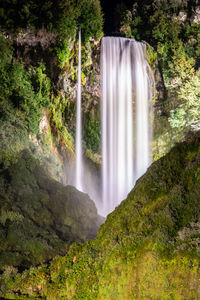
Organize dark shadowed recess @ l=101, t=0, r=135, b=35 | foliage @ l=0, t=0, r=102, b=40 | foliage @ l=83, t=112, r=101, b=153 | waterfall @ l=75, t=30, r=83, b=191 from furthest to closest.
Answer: dark shadowed recess @ l=101, t=0, r=135, b=35 < foliage @ l=83, t=112, r=101, b=153 < waterfall @ l=75, t=30, r=83, b=191 < foliage @ l=0, t=0, r=102, b=40

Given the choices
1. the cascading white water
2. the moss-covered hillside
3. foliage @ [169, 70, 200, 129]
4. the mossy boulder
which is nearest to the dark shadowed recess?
the cascading white water

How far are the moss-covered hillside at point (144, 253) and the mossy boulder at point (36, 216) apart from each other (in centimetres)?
101

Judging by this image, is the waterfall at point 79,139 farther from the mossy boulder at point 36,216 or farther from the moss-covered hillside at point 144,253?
the moss-covered hillside at point 144,253

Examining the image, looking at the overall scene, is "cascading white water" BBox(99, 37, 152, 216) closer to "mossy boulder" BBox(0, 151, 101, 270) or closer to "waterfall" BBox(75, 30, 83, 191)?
"waterfall" BBox(75, 30, 83, 191)

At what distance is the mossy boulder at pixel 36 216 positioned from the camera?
17.3 ft

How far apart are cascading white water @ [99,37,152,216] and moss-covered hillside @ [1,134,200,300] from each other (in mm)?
11576

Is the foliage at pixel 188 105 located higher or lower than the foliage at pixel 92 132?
higher

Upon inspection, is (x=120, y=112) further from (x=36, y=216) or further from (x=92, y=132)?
(x=36, y=216)

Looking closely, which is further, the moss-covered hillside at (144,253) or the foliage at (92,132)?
the foliage at (92,132)

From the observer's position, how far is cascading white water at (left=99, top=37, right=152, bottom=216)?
52.7 ft

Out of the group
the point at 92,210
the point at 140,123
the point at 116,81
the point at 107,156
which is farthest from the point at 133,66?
the point at 92,210

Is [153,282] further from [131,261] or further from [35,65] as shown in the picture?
[35,65]

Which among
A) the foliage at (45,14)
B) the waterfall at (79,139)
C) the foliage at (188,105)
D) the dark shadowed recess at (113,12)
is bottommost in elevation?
the waterfall at (79,139)

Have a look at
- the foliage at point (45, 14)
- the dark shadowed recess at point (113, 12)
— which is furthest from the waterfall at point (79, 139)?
the dark shadowed recess at point (113, 12)
